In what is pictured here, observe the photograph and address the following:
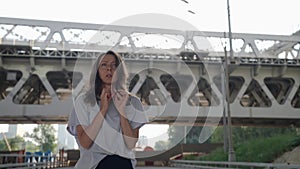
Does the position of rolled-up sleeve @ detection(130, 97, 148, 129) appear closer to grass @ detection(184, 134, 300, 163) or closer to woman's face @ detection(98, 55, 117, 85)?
woman's face @ detection(98, 55, 117, 85)

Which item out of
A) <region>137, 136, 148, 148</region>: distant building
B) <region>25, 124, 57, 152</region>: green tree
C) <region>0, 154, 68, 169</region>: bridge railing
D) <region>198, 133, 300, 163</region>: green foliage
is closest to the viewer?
<region>137, 136, 148, 148</region>: distant building

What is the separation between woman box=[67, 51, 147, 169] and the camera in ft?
6.64

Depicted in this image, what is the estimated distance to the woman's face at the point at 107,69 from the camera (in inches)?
83.0

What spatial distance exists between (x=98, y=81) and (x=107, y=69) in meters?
0.09

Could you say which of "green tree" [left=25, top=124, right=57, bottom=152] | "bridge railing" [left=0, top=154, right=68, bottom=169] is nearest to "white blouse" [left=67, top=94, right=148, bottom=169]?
"bridge railing" [left=0, top=154, right=68, bottom=169]

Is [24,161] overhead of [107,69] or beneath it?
beneath

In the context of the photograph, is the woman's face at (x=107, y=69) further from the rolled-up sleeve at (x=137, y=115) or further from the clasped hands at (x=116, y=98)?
the rolled-up sleeve at (x=137, y=115)

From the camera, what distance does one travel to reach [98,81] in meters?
2.15

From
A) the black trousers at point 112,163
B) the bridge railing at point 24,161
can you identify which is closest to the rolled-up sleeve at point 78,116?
the black trousers at point 112,163

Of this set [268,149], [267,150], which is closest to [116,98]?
[267,150]

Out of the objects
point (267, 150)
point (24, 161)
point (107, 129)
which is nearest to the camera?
point (107, 129)

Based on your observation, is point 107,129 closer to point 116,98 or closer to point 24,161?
point 116,98

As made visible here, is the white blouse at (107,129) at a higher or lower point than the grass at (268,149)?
higher

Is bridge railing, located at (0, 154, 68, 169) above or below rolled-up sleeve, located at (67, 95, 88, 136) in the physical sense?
below
